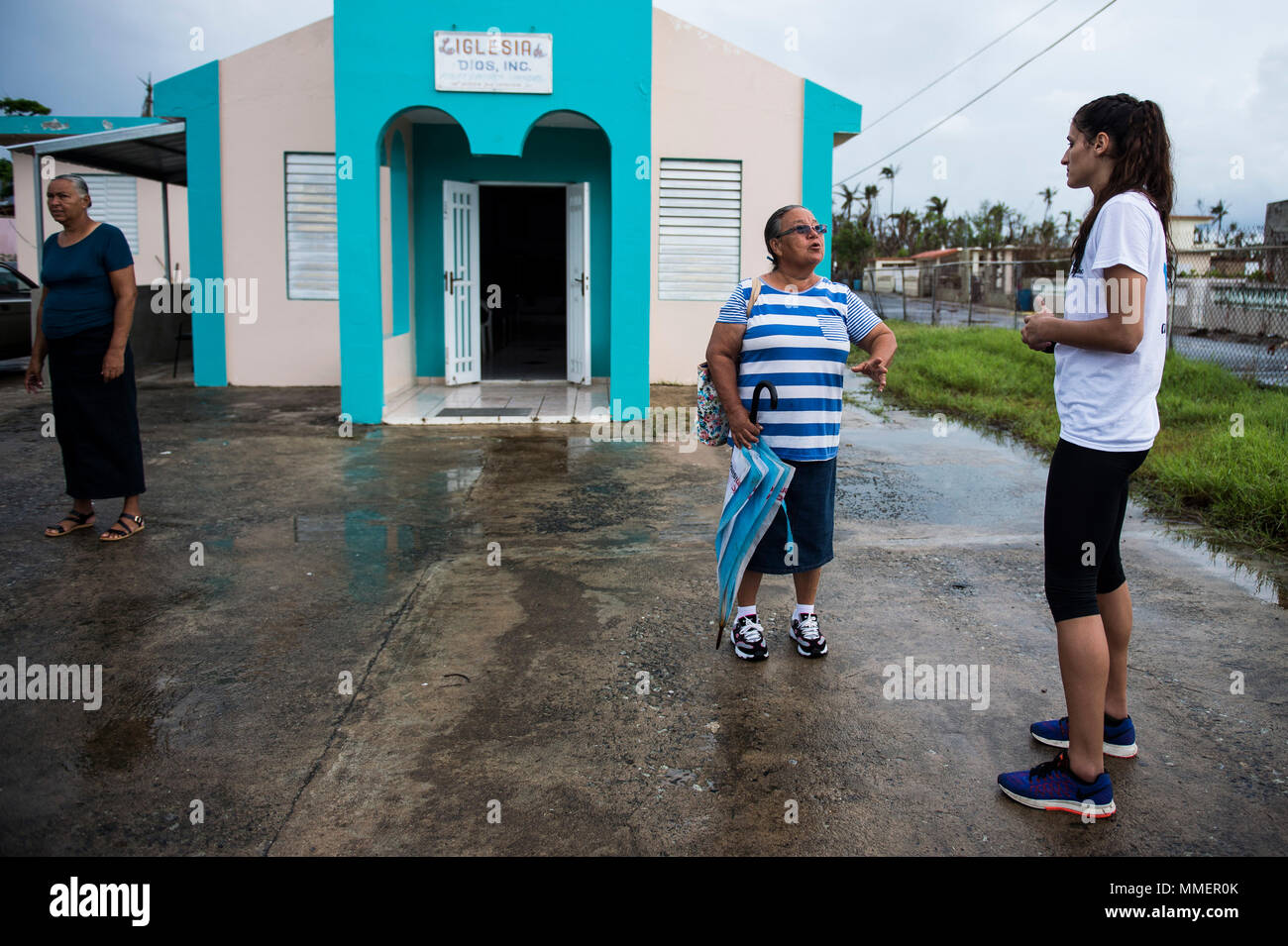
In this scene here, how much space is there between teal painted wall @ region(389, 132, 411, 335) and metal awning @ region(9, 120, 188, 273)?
8.97 ft

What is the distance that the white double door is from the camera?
37.2 feet

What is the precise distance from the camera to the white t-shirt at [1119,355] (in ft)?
8.95

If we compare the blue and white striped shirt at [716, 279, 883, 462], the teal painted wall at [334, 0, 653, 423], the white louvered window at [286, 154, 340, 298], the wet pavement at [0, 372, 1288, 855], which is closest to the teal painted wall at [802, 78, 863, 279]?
the teal painted wall at [334, 0, 653, 423]

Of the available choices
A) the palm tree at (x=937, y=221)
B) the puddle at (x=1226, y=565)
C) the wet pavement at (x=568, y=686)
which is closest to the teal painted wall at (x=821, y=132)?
the wet pavement at (x=568, y=686)

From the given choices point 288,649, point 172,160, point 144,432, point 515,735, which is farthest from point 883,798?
point 172,160

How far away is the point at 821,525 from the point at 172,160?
1244cm

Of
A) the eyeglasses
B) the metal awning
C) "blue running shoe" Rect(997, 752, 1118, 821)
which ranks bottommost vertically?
"blue running shoe" Rect(997, 752, 1118, 821)

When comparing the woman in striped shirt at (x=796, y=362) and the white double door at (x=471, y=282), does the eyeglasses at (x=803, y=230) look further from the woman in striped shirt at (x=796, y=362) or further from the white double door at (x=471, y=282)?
the white double door at (x=471, y=282)

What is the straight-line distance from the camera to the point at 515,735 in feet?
11.2

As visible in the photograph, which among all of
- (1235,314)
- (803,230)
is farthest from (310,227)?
(1235,314)

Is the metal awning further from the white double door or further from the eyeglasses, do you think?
the eyeglasses

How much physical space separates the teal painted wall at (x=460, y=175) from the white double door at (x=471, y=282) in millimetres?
399
